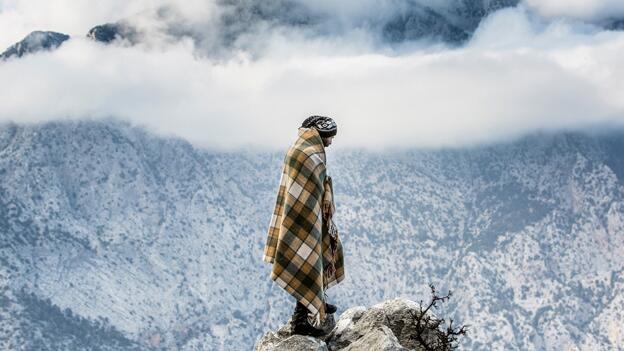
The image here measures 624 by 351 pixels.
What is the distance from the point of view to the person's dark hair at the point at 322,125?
734 inches

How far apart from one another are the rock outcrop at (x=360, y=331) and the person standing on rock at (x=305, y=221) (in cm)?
80

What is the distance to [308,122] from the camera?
18.9 m

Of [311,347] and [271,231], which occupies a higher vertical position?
[271,231]

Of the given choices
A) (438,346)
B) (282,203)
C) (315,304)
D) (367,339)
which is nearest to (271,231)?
(282,203)

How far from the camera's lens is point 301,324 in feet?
62.6

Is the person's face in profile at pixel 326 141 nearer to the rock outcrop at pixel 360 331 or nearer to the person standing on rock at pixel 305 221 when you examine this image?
the person standing on rock at pixel 305 221

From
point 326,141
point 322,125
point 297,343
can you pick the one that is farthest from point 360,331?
point 322,125

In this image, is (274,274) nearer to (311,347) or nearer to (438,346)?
(311,347)

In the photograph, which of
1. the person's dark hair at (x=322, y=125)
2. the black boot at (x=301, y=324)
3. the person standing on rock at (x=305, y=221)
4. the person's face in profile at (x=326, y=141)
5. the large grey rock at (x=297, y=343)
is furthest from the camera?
the black boot at (x=301, y=324)

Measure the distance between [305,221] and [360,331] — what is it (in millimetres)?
3544

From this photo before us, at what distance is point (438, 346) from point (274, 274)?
3794 millimetres

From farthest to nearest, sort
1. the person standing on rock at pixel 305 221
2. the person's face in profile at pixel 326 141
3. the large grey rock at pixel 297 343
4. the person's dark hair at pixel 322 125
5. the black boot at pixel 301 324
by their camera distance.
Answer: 1. the black boot at pixel 301 324
2. the person's face in profile at pixel 326 141
3. the person's dark hair at pixel 322 125
4. the large grey rock at pixel 297 343
5. the person standing on rock at pixel 305 221

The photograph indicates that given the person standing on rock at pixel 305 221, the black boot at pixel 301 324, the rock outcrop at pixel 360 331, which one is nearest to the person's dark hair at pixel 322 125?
the person standing on rock at pixel 305 221

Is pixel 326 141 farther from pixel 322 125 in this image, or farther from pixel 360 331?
pixel 360 331
